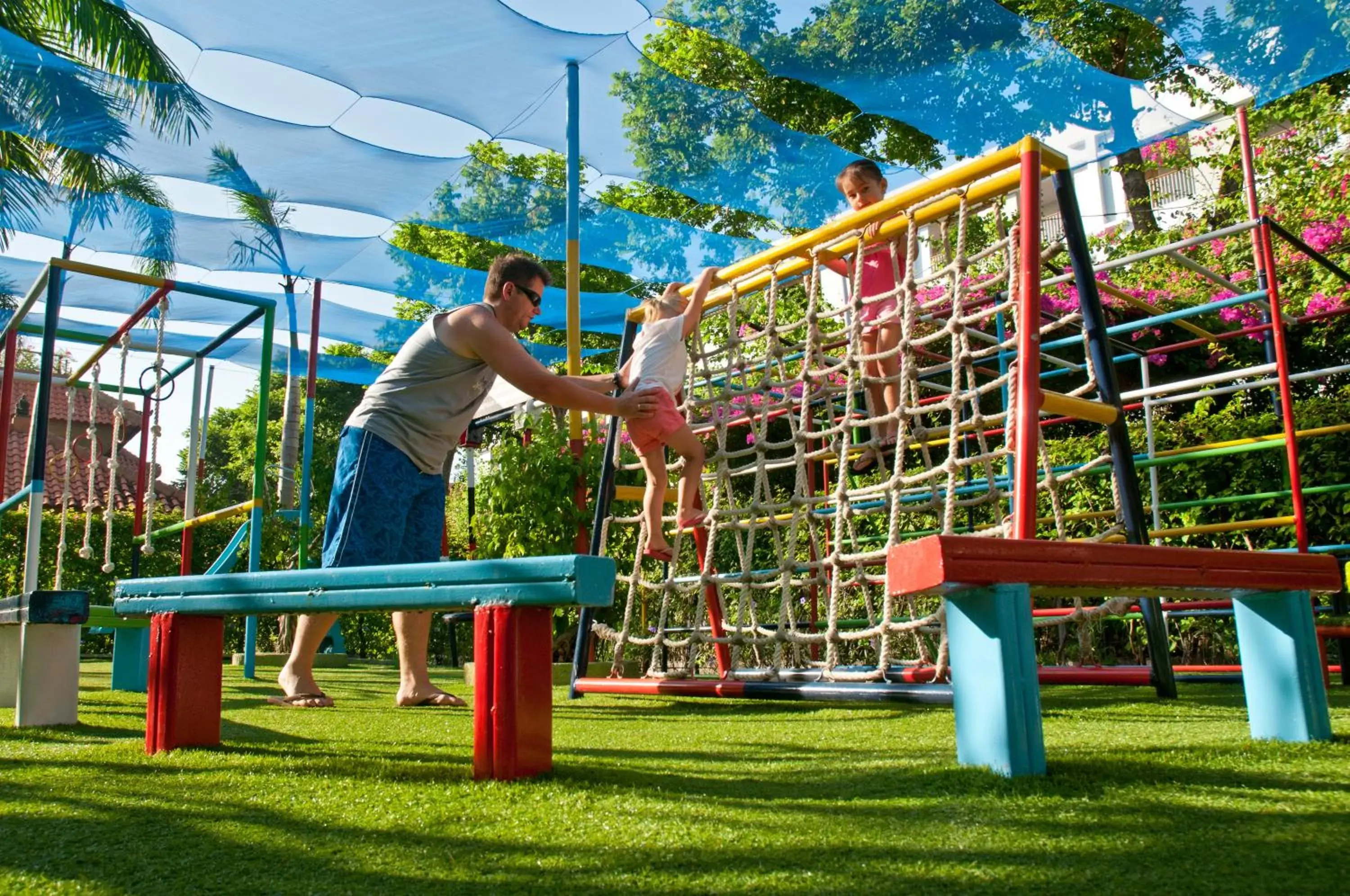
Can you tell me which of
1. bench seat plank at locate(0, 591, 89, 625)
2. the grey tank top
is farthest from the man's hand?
bench seat plank at locate(0, 591, 89, 625)

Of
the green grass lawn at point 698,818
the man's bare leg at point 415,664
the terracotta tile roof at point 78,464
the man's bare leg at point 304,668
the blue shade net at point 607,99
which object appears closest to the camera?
the green grass lawn at point 698,818

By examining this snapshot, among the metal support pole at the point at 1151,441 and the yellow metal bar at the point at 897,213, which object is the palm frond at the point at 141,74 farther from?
the metal support pole at the point at 1151,441

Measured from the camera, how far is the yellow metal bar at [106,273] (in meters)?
4.94

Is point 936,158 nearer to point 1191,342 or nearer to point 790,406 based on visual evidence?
point 1191,342

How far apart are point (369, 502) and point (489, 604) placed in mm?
1549

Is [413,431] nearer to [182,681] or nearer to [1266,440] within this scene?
[182,681]

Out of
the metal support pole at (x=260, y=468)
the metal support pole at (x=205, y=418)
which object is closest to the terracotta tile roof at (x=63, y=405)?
the metal support pole at (x=205, y=418)

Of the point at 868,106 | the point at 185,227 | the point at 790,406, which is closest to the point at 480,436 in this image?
the point at 185,227

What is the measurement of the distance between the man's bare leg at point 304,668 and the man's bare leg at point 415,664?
27 centimetres

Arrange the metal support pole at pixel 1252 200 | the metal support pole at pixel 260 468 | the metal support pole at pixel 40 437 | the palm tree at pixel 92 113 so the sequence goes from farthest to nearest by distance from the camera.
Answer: the metal support pole at pixel 260 468, the metal support pole at pixel 1252 200, the palm tree at pixel 92 113, the metal support pole at pixel 40 437

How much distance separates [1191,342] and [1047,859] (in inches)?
199

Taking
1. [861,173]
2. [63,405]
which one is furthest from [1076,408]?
[63,405]

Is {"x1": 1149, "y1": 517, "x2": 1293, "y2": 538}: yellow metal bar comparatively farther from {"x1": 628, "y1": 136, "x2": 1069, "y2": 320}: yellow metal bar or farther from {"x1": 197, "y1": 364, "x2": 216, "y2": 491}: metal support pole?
{"x1": 197, "y1": 364, "x2": 216, "y2": 491}: metal support pole

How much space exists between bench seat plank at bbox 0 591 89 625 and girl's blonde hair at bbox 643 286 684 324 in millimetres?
2401
